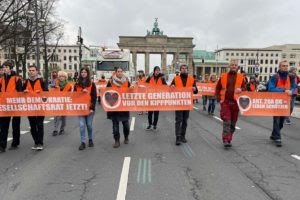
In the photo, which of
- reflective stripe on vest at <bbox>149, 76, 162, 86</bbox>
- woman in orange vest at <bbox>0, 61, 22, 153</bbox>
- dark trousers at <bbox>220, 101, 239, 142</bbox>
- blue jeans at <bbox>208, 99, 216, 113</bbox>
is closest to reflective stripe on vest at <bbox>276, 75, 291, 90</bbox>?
dark trousers at <bbox>220, 101, 239, 142</bbox>

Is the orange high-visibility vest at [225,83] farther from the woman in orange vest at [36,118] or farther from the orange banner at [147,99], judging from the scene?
the woman in orange vest at [36,118]

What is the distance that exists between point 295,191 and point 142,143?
4.12 m

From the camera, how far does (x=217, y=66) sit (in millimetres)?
124375

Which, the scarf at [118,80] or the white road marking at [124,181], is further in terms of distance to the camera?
the scarf at [118,80]

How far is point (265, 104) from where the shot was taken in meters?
8.27

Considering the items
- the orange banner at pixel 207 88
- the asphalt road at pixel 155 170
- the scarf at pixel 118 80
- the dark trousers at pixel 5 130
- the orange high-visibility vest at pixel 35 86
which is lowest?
the asphalt road at pixel 155 170

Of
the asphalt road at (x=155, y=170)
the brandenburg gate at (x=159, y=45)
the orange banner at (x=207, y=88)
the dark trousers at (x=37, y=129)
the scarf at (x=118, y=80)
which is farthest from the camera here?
the brandenburg gate at (x=159, y=45)

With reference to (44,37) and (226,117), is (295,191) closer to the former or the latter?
(226,117)

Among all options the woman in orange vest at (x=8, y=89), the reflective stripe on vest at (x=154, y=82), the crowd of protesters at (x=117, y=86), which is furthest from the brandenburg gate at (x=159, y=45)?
the woman in orange vest at (x=8, y=89)

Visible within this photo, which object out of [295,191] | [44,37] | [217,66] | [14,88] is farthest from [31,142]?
[217,66]

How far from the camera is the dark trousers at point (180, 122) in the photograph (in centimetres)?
792

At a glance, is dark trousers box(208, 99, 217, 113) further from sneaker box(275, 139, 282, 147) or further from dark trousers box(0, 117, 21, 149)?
dark trousers box(0, 117, 21, 149)

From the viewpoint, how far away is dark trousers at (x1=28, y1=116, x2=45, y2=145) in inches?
289

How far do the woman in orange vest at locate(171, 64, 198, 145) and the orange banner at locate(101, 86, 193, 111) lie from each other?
133mm
